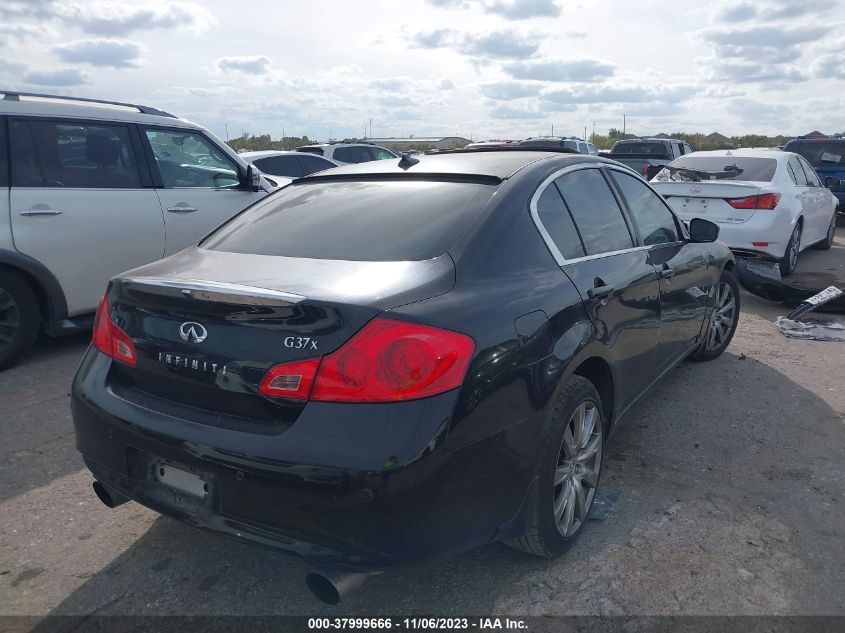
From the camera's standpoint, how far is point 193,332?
2383 mm

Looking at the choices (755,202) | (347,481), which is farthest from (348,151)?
(347,481)

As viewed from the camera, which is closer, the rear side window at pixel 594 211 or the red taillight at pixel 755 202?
the rear side window at pixel 594 211

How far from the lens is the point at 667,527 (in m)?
3.14

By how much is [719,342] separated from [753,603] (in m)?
3.28

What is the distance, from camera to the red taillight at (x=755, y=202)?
312 inches

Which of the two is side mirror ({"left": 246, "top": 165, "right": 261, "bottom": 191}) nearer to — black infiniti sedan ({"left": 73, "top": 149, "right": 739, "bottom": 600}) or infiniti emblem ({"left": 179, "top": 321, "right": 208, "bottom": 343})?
black infiniti sedan ({"left": 73, "top": 149, "right": 739, "bottom": 600})

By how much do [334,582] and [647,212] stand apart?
119 inches

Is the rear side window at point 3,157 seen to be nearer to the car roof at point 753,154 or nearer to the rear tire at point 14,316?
the rear tire at point 14,316

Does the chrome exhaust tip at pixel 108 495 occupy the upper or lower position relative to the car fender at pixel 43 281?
lower

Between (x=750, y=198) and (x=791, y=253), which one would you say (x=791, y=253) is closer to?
(x=791, y=253)

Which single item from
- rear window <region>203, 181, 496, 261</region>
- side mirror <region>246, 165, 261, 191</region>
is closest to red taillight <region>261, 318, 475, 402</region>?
rear window <region>203, 181, 496, 261</region>

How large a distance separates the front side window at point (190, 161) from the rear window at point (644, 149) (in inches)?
523

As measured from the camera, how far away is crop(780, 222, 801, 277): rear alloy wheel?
8.48 metres

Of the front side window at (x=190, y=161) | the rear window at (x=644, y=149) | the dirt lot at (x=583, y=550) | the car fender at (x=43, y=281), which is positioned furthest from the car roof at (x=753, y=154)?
the rear window at (x=644, y=149)
